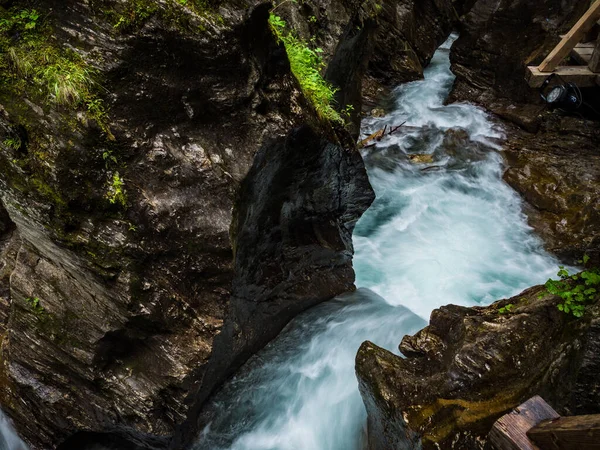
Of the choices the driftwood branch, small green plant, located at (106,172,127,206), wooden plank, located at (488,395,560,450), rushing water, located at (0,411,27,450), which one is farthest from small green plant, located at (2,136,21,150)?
the driftwood branch

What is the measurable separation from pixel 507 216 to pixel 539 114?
116 inches

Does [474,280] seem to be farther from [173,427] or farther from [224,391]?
[173,427]

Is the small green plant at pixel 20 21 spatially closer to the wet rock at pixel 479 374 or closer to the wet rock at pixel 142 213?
the wet rock at pixel 142 213

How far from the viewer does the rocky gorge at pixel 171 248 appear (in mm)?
3713

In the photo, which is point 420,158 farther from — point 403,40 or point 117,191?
point 117,191

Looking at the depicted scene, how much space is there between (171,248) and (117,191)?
0.69 metres

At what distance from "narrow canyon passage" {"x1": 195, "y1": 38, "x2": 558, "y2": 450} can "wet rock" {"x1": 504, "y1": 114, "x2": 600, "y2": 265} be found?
294 millimetres

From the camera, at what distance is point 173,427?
4430mm

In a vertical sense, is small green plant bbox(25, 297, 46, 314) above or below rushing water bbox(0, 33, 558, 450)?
above

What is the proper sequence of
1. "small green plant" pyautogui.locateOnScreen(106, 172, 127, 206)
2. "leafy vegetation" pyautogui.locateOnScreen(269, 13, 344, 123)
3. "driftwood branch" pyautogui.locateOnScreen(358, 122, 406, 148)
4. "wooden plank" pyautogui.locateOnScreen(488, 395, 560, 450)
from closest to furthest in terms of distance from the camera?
"wooden plank" pyautogui.locateOnScreen(488, 395, 560, 450)
"small green plant" pyautogui.locateOnScreen(106, 172, 127, 206)
"leafy vegetation" pyautogui.locateOnScreen(269, 13, 344, 123)
"driftwood branch" pyautogui.locateOnScreen(358, 122, 406, 148)

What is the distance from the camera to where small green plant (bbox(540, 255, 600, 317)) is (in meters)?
3.89

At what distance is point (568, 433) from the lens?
2.46m

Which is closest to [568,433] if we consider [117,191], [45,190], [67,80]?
[117,191]

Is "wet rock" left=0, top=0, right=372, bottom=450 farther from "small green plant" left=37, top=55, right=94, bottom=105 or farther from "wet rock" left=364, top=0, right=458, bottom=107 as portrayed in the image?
"wet rock" left=364, top=0, right=458, bottom=107
